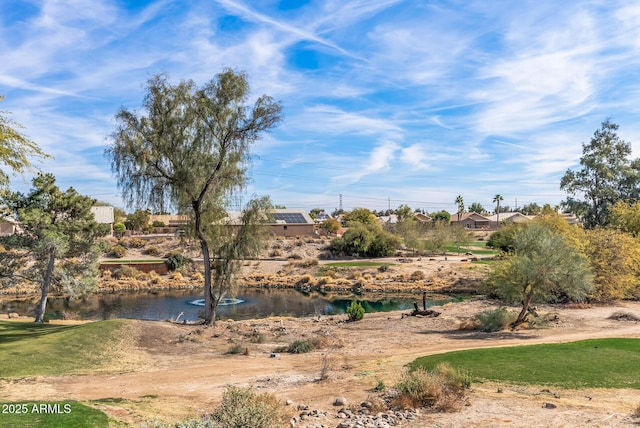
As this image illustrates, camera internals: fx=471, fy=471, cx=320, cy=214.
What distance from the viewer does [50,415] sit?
10.3m

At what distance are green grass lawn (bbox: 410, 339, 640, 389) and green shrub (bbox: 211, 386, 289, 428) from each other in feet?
23.5

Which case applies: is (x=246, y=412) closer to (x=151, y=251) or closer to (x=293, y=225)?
(x=151, y=251)

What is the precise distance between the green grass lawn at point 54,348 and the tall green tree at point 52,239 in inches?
161

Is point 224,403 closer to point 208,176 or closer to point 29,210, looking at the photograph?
point 208,176

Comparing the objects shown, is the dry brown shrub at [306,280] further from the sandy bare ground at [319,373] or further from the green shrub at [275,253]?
the sandy bare ground at [319,373]

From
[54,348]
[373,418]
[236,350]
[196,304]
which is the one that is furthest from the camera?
[196,304]

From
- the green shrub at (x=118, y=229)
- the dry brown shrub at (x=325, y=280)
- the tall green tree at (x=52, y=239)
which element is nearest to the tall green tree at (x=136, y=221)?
the green shrub at (x=118, y=229)

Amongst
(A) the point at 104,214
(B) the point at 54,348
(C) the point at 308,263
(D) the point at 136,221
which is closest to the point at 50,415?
(B) the point at 54,348

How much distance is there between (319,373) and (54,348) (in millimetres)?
10866

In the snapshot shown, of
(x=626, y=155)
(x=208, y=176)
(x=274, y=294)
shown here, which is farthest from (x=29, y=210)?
(x=626, y=155)

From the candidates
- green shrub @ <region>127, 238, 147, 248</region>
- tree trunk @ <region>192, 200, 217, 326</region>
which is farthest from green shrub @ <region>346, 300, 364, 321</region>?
green shrub @ <region>127, 238, 147, 248</region>

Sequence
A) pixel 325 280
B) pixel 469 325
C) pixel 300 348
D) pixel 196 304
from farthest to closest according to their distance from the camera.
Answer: pixel 325 280, pixel 196 304, pixel 469 325, pixel 300 348

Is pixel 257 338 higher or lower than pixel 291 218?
lower

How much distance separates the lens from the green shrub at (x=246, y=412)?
978 centimetres
